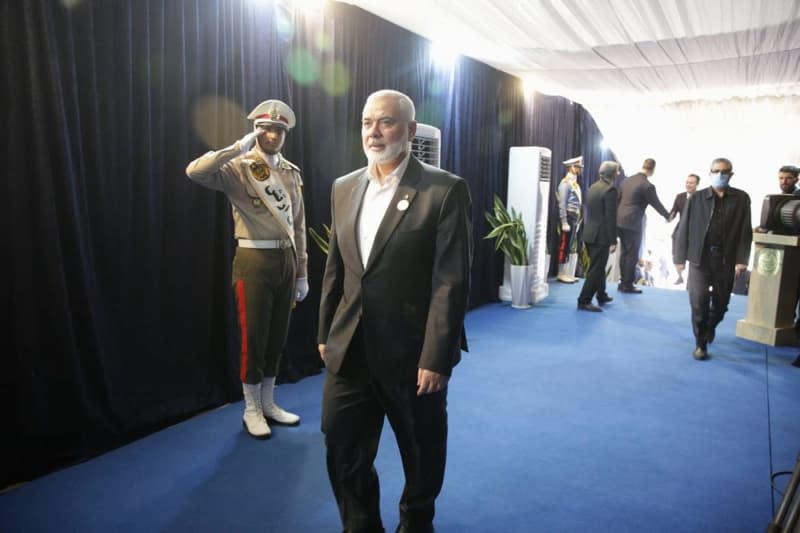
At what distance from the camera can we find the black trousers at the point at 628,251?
6.30 metres

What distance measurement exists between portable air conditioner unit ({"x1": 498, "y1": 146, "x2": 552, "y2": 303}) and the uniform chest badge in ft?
12.7

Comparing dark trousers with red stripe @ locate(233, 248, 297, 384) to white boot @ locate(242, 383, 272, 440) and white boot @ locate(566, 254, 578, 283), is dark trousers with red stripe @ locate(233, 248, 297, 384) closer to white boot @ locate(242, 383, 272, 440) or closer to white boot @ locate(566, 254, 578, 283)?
white boot @ locate(242, 383, 272, 440)

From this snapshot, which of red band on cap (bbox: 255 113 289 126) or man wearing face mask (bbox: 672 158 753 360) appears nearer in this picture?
red band on cap (bbox: 255 113 289 126)

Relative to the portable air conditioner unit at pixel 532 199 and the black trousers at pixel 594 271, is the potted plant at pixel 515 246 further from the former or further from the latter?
the black trousers at pixel 594 271

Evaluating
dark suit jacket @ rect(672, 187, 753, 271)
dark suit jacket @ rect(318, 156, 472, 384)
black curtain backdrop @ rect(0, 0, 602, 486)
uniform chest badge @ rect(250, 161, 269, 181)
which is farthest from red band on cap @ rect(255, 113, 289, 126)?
dark suit jacket @ rect(672, 187, 753, 271)

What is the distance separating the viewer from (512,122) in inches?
254

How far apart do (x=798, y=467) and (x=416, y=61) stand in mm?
3886

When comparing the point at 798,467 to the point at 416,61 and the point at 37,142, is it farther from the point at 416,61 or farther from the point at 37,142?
the point at 416,61

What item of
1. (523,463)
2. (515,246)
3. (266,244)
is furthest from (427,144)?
(523,463)

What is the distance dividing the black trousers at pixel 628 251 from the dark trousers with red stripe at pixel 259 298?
4.80 metres

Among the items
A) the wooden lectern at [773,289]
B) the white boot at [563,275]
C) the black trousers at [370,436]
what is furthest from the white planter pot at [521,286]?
the black trousers at [370,436]

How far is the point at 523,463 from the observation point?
2.41 metres

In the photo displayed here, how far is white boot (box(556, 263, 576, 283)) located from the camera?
7398 millimetres

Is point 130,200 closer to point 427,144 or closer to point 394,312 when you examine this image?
point 394,312
